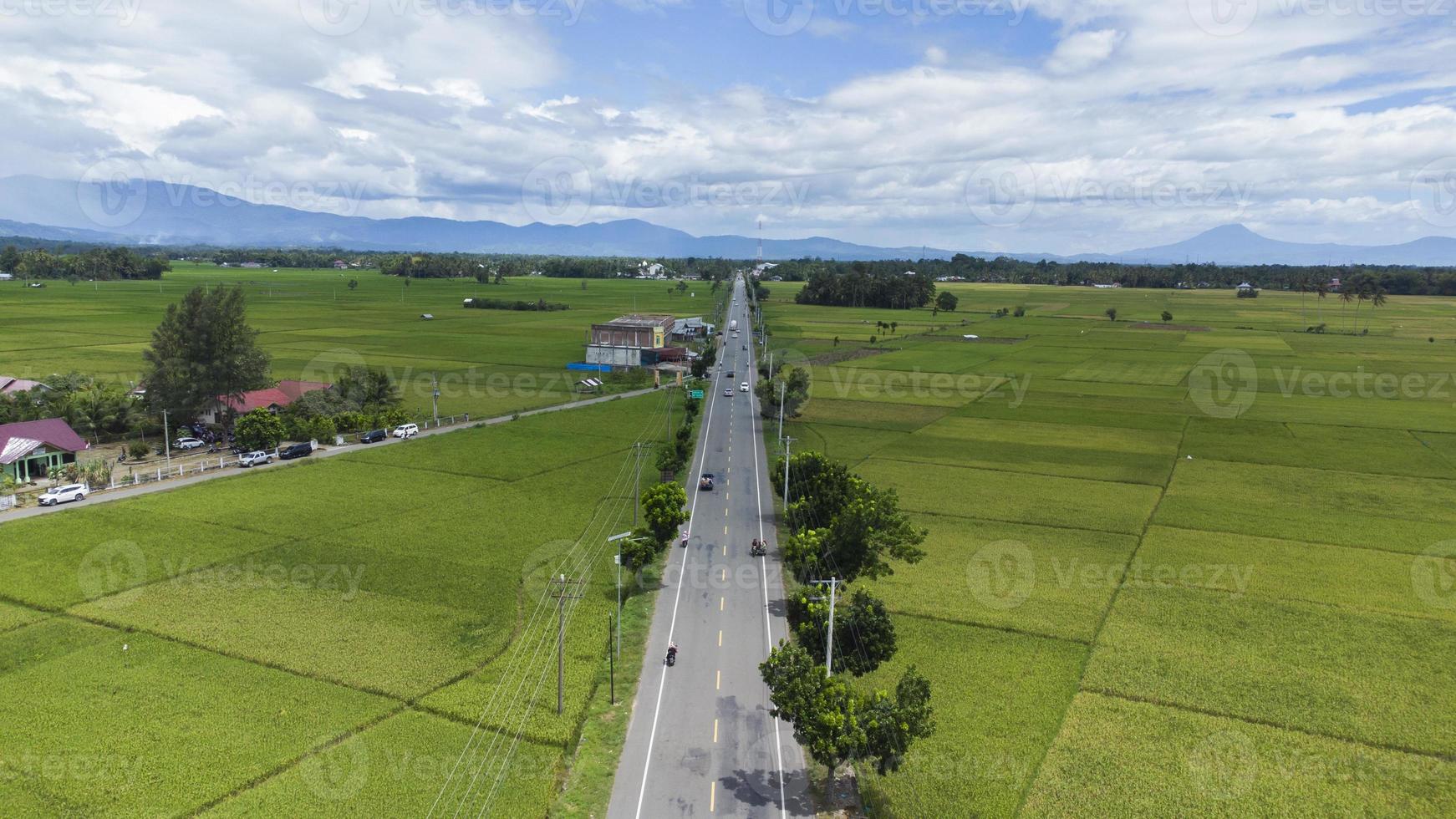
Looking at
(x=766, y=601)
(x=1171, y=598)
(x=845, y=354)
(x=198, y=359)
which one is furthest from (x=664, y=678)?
(x=845, y=354)

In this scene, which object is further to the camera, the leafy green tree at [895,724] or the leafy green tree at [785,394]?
the leafy green tree at [785,394]

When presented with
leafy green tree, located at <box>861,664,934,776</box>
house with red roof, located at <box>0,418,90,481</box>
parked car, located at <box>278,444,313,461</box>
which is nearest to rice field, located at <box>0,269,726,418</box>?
parked car, located at <box>278,444,313,461</box>

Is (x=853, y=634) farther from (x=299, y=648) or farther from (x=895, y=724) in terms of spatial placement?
(x=299, y=648)

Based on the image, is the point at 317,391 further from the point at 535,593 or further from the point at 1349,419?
the point at 1349,419

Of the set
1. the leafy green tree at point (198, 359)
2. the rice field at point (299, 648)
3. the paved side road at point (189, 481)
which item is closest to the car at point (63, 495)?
the paved side road at point (189, 481)

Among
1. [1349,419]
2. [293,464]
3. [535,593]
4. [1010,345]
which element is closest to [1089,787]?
[535,593]

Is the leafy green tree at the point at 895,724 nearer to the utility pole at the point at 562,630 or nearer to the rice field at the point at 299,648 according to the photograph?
the rice field at the point at 299,648

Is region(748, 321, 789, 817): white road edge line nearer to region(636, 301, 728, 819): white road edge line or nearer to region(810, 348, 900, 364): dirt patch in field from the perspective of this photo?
region(636, 301, 728, 819): white road edge line
